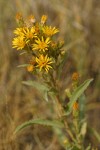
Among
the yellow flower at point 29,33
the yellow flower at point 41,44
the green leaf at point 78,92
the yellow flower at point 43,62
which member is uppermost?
the yellow flower at point 29,33

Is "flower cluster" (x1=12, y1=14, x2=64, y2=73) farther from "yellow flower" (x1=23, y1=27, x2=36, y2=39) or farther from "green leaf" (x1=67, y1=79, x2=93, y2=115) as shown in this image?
"green leaf" (x1=67, y1=79, x2=93, y2=115)

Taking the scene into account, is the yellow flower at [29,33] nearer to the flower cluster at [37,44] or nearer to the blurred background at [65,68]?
the flower cluster at [37,44]

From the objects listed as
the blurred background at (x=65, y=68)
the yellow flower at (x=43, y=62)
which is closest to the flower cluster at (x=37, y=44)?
the yellow flower at (x=43, y=62)

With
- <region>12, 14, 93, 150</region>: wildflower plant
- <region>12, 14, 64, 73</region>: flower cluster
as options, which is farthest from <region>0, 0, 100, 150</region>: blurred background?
<region>12, 14, 64, 73</region>: flower cluster

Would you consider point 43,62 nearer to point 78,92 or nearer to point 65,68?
point 78,92

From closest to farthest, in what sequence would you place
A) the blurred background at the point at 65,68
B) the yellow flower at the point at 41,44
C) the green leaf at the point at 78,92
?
the yellow flower at the point at 41,44 → the green leaf at the point at 78,92 → the blurred background at the point at 65,68

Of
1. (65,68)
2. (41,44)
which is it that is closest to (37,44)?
(41,44)

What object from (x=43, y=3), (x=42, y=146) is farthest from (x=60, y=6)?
(x=42, y=146)
